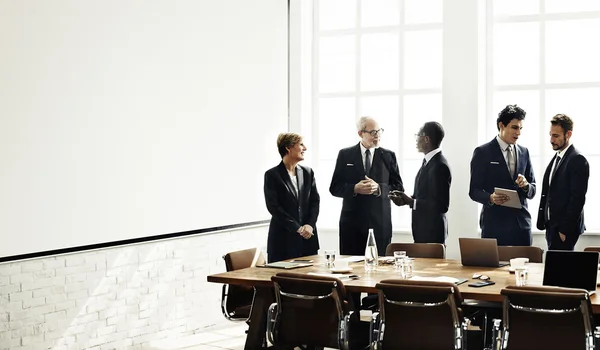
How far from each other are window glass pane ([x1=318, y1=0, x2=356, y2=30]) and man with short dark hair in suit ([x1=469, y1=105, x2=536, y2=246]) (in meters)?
3.04

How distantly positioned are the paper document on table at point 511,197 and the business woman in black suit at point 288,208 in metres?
1.66

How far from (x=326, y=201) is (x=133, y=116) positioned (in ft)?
10.6

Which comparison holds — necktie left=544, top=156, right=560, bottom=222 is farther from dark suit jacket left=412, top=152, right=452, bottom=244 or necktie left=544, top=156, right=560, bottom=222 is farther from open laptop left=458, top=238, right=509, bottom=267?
open laptop left=458, top=238, right=509, bottom=267

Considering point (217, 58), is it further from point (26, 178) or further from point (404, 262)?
point (404, 262)

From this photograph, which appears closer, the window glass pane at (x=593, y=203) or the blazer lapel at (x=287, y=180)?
the blazer lapel at (x=287, y=180)

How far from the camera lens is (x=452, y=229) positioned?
8602 mm

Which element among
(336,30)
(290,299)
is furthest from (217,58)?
(290,299)

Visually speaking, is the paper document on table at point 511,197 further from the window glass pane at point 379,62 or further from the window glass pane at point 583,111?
the window glass pane at point 379,62

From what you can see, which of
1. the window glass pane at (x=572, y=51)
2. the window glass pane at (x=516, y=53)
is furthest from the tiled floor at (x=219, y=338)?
the window glass pane at (x=572, y=51)

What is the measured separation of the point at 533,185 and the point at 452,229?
5.19ft

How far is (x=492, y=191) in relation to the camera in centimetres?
706

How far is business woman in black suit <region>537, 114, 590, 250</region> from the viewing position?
6.50 m

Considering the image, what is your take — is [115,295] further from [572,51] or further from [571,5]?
[571,5]

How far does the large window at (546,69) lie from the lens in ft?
27.1
